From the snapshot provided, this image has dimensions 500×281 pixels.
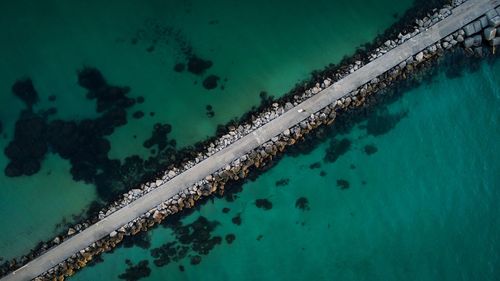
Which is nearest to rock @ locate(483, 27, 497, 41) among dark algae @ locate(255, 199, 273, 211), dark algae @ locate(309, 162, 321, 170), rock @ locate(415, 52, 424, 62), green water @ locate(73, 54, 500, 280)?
green water @ locate(73, 54, 500, 280)

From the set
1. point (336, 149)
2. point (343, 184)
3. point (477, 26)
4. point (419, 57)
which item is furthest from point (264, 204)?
point (477, 26)

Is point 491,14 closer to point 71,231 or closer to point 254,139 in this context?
point 254,139

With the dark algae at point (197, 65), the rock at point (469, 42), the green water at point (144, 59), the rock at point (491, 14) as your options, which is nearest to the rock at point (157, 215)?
the green water at point (144, 59)

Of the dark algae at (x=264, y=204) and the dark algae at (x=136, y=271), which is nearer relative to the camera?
the dark algae at (x=136, y=271)

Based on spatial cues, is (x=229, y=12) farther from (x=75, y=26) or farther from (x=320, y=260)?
(x=320, y=260)

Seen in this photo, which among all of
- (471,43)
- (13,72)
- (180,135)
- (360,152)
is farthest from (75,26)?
(471,43)

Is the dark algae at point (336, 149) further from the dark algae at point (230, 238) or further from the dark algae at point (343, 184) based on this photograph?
the dark algae at point (230, 238)
